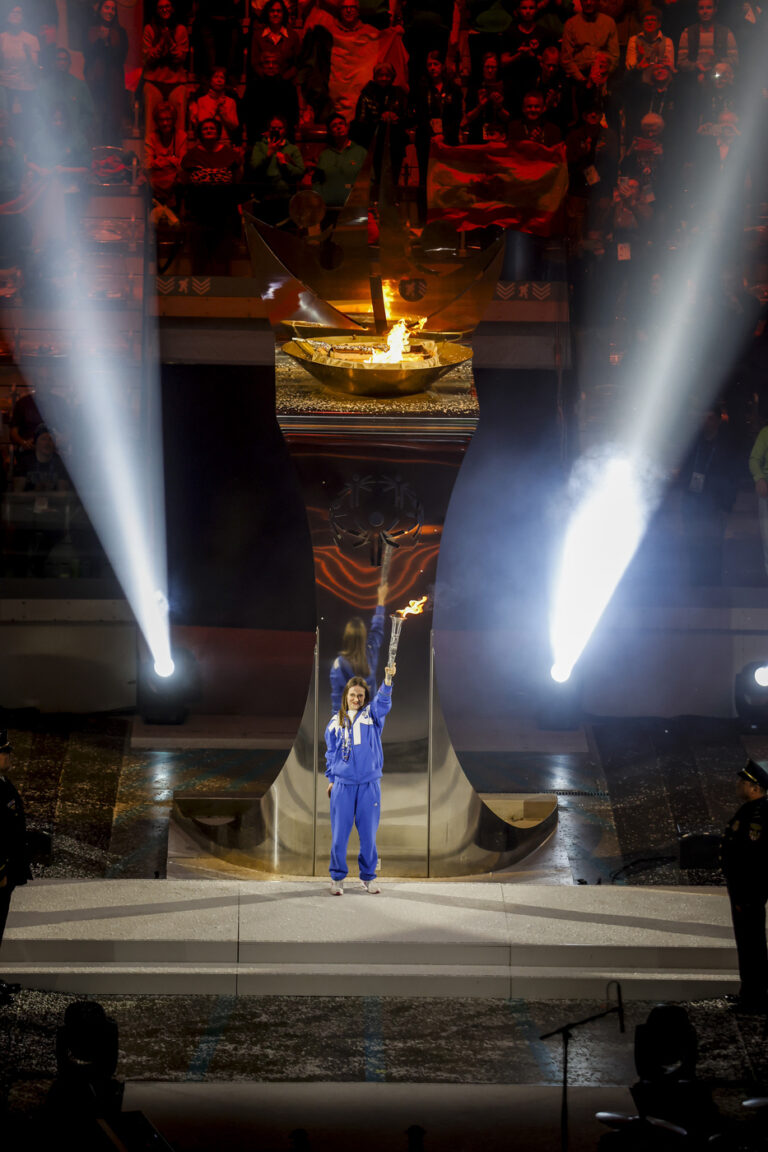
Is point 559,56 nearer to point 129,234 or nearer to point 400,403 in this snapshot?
point 129,234

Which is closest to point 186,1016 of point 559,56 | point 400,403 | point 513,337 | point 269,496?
point 400,403

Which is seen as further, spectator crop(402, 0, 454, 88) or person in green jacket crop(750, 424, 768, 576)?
spectator crop(402, 0, 454, 88)

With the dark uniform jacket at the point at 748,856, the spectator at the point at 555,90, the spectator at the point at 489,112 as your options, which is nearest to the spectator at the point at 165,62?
the spectator at the point at 489,112

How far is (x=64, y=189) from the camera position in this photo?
611 inches

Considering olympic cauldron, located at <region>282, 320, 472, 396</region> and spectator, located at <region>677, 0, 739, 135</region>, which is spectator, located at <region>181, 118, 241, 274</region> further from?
olympic cauldron, located at <region>282, 320, 472, 396</region>

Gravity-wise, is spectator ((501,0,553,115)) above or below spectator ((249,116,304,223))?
above

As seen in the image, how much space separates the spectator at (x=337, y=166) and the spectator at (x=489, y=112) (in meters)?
1.29

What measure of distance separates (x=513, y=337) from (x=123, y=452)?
13.1 ft

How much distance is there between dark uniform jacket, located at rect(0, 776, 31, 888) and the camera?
8359 mm

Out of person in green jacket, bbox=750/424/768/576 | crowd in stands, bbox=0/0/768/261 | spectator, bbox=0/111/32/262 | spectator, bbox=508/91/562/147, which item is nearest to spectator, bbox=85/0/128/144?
crowd in stands, bbox=0/0/768/261

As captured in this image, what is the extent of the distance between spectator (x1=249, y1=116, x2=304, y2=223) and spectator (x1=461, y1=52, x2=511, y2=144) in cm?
184

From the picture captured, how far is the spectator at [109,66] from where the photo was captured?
1636 centimetres

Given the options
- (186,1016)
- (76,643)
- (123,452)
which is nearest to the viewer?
(186,1016)

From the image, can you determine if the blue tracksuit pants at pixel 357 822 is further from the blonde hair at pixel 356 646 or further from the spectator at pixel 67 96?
the spectator at pixel 67 96
